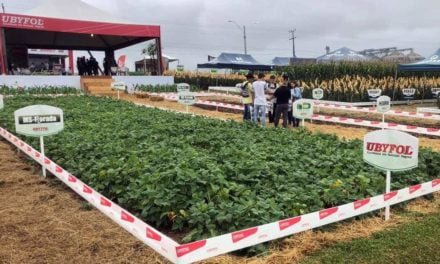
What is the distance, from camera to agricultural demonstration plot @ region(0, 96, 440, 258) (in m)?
4.86

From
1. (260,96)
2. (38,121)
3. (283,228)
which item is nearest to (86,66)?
(260,96)

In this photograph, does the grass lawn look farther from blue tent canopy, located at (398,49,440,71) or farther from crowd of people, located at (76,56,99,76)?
crowd of people, located at (76,56,99,76)

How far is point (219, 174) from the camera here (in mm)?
5727

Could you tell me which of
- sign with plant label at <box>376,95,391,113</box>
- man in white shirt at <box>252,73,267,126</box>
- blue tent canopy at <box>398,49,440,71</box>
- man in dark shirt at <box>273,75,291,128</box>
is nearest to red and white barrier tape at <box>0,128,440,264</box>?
sign with plant label at <box>376,95,391,113</box>

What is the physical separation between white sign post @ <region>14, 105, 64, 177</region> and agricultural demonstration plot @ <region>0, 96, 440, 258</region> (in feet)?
1.94

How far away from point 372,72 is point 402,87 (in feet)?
8.76

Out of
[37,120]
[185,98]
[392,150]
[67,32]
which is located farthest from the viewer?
[67,32]

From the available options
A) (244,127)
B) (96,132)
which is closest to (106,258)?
A: (96,132)

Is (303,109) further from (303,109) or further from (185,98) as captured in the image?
(185,98)

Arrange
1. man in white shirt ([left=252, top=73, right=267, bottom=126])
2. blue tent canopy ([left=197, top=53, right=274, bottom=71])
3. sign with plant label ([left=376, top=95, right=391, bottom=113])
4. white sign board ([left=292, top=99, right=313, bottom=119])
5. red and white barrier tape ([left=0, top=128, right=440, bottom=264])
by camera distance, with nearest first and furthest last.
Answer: red and white barrier tape ([left=0, top=128, right=440, bottom=264]) → white sign board ([left=292, top=99, right=313, bottom=119]) → sign with plant label ([left=376, top=95, right=391, bottom=113]) → man in white shirt ([left=252, top=73, right=267, bottom=126]) → blue tent canopy ([left=197, top=53, right=274, bottom=71])

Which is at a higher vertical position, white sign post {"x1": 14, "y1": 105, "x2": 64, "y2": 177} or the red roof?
the red roof

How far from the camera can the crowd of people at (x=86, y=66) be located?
35.2m

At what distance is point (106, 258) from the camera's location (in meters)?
4.34

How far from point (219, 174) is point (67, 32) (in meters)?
27.4
